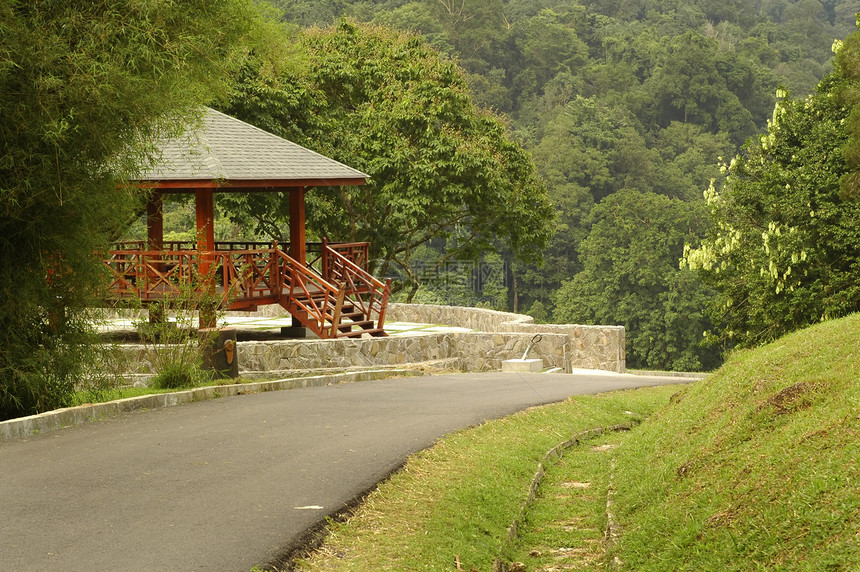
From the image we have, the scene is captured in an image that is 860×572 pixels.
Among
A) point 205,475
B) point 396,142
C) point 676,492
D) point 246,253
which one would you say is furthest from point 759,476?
point 396,142

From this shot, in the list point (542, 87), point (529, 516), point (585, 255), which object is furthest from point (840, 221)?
point (542, 87)

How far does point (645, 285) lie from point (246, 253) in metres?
33.8

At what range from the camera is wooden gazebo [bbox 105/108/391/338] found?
1881 cm

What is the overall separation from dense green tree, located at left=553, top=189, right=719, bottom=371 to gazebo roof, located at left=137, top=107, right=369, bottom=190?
28.5 meters

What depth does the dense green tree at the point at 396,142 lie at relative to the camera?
28.8m

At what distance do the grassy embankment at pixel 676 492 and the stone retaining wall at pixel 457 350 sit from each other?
315 inches

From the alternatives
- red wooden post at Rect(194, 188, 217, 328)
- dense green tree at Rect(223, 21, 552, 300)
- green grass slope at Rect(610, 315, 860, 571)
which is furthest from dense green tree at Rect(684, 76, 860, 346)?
red wooden post at Rect(194, 188, 217, 328)

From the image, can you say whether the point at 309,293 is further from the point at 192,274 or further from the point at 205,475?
the point at 205,475

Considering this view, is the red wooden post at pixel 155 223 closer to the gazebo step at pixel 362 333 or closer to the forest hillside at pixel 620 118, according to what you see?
the gazebo step at pixel 362 333

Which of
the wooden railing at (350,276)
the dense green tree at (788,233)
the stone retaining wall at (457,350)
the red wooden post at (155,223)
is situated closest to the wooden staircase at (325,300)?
the wooden railing at (350,276)

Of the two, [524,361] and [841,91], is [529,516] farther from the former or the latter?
[841,91]

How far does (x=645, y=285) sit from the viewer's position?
49812 millimetres

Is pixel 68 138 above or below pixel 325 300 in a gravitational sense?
above

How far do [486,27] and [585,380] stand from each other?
213ft
